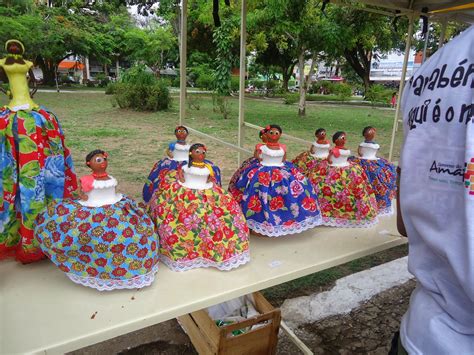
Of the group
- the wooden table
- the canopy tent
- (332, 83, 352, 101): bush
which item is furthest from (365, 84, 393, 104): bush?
the wooden table

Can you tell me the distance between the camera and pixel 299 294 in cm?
238

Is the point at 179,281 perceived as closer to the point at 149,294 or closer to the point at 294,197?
the point at 149,294

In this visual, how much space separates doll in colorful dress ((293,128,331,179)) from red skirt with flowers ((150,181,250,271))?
1.76 feet

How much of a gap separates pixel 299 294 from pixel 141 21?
26.2 metres

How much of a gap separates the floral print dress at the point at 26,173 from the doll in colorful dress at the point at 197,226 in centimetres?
34

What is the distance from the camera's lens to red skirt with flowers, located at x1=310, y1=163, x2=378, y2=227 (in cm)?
153

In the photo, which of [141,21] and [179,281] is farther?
[141,21]

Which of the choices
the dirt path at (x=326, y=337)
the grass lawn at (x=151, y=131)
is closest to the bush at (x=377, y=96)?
the grass lawn at (x=151, y=131)

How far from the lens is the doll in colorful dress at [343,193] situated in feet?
5.01

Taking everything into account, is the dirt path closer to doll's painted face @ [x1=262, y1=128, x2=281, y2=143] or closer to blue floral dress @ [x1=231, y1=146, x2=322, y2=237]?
blue floral dress @ [x1=231, y1=146, x2=322, y2=237]

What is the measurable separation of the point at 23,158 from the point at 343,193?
1099 mm

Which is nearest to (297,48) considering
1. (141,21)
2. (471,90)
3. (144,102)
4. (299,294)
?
(144,102)

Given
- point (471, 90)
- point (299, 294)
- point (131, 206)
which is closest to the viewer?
point (471, 90)

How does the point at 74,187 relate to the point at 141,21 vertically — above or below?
below
